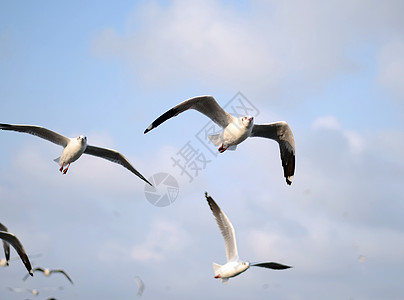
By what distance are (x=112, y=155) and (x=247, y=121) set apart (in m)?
7.35

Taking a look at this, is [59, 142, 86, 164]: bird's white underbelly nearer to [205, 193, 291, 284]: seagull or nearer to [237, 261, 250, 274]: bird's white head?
[205, 193, 291, 284]: seagull

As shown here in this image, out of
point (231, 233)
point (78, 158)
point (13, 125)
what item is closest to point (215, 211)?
point (231, 233)

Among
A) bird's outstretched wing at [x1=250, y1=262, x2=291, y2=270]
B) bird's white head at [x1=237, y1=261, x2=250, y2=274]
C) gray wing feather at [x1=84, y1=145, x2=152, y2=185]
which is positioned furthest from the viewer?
gray wing feather at [x1=84, y1=145, x2=152, y2=185]

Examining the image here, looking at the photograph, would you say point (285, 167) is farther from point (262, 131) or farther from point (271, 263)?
point (271, 263)

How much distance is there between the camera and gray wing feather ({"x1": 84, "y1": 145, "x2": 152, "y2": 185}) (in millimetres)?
25281

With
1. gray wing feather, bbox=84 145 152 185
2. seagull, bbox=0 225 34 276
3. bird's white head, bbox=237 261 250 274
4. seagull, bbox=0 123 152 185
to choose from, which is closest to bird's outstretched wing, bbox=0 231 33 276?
seagull, bbox=0 225 34 276

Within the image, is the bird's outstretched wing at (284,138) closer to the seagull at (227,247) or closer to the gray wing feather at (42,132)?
the seagull at (227,247)

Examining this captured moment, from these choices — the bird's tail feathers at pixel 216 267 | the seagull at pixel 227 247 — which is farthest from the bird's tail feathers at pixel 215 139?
the bird's tail feathers at pixel 216 267

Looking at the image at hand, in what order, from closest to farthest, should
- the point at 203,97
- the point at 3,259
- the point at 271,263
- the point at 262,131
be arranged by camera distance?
Answer: the point at 271,263 < the point at 203,97 < the point at 262,131 < the point at 3,259

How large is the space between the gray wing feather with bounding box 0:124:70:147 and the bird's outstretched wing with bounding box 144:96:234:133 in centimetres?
488

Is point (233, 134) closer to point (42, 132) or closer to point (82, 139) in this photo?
point (82, 139)

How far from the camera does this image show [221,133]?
21469 millimetres

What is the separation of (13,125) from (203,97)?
771cm

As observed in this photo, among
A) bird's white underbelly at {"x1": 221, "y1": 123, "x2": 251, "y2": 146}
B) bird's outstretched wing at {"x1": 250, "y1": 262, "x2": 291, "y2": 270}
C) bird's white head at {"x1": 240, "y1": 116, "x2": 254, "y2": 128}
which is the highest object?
bird's white head at {"x1": 240, "y1": 116, "x2": 254, "y2": 128}
